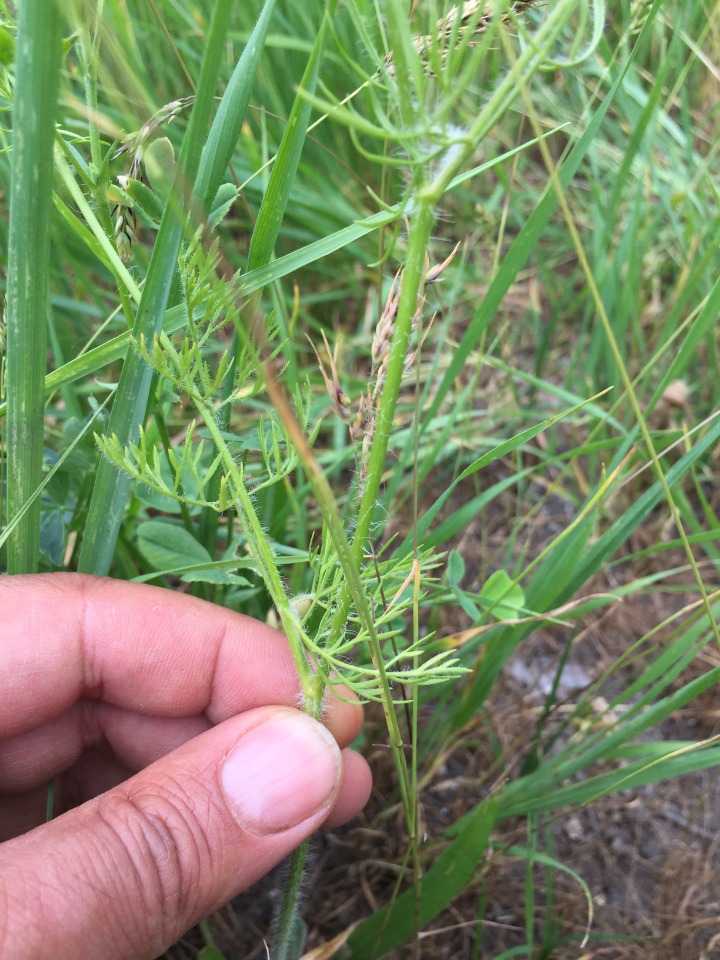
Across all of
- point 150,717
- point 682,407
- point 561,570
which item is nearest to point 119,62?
point 561,570

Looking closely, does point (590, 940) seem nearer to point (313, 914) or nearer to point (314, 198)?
point (313, 914)

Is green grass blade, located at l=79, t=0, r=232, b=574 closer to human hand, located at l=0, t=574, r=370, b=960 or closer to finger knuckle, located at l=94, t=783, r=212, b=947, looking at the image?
human hand, located at l=0, t=574, r=370, b=960

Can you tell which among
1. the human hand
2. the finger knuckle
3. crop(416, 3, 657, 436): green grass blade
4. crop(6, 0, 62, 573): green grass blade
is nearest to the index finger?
the human hand

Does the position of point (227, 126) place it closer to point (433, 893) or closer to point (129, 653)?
point (129, 653)

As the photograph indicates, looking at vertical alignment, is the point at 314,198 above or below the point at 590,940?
above

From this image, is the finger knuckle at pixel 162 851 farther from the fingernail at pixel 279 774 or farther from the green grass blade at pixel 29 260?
the green grass blade at pixel 29 260

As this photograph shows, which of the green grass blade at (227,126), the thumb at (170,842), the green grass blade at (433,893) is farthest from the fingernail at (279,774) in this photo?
the green grass blade at (227,126)
